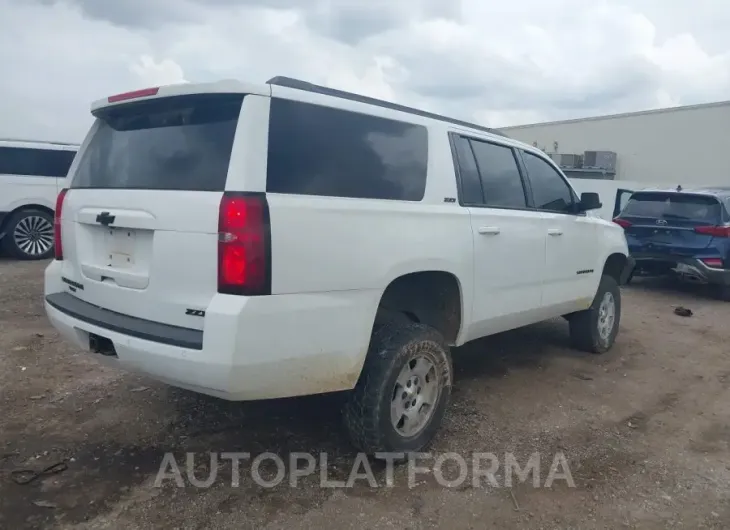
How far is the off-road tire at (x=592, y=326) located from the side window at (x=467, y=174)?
2228 mm

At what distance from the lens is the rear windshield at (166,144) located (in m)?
2.78

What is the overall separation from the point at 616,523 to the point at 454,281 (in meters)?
A: 1.56

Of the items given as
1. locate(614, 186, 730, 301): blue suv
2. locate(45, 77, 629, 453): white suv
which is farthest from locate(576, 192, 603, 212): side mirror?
locate(614, 186, 730, 301): blue suv

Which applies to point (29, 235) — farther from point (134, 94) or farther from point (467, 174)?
point (467, 174)

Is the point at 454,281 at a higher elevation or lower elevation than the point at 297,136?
lower

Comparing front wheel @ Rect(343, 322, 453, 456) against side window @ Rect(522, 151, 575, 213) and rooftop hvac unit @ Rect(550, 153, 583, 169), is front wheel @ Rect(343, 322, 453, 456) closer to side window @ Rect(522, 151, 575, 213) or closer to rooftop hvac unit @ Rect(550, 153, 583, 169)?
side window @ Rect(522, 151, 575, 213)

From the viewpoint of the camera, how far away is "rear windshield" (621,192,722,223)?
349 inches

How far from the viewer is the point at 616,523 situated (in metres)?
2.92

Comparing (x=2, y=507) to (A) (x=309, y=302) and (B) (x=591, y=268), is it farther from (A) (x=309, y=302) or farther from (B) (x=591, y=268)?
(B) (x=591, y=268)

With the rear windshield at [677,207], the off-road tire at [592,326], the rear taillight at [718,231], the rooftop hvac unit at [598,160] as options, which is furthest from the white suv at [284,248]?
the rooftop hvac unit at [598,160]

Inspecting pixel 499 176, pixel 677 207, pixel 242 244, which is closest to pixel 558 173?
pixel 499 176

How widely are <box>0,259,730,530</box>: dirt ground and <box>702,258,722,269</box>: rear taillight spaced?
320cm

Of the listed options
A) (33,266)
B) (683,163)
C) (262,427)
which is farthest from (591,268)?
(683,163)

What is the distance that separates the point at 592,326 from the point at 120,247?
427cm
